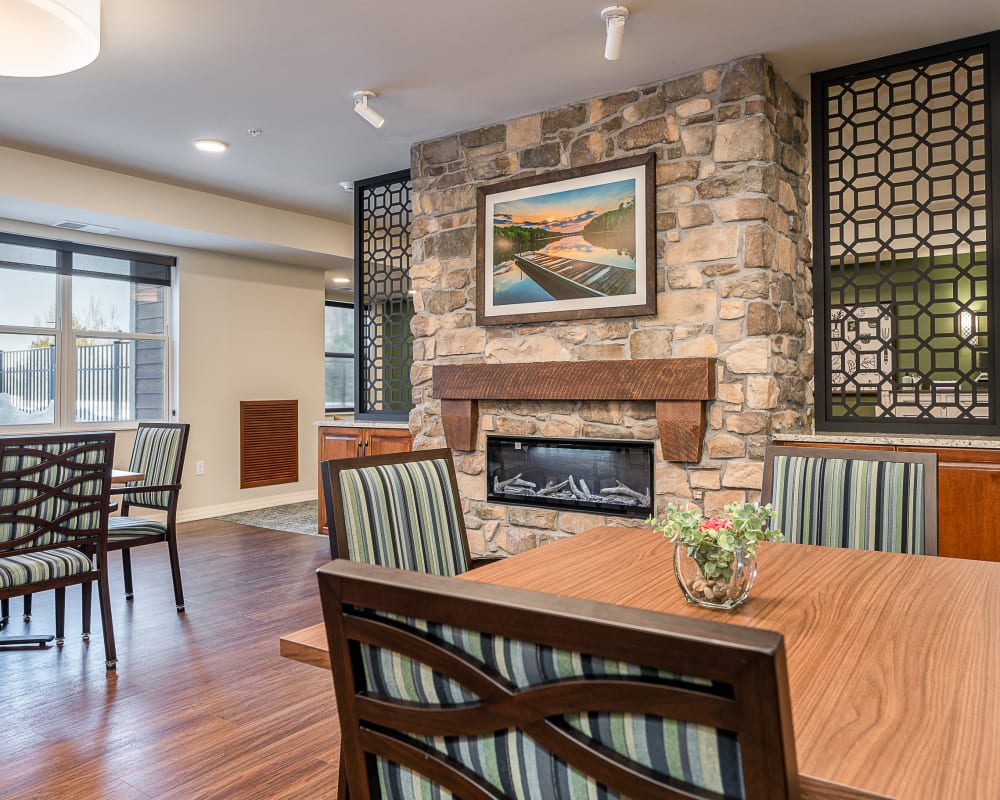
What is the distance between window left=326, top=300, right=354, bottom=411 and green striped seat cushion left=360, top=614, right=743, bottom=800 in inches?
285

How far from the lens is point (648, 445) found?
11.9 ft

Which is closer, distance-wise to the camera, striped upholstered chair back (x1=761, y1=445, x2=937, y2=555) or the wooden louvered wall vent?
striped upholstered chair back (x1=761, y1=445, x2=937, y2=555)

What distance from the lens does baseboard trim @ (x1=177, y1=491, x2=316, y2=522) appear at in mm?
6070

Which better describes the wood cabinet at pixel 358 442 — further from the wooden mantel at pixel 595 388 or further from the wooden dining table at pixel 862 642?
the wooden dining table at pixel 862 642

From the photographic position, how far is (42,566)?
2602 millimetres

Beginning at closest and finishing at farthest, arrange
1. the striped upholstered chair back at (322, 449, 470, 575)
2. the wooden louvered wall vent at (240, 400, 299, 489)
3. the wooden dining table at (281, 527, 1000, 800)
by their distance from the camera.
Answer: the wooden dining table at (281, 527, 1000, 800) → the striped upholstered chair back at (322, 449, 470, 575) → the wooden louvered wall vent at (240, 400, 299, 489)

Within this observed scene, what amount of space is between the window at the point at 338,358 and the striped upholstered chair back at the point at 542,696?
7.23m

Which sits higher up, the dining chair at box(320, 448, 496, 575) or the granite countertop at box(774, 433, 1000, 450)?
the granite countertop at box(774, 433, 1000, 450)

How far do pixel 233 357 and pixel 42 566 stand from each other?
4.00 meters

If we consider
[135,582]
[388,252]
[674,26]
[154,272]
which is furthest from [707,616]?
[154,272]

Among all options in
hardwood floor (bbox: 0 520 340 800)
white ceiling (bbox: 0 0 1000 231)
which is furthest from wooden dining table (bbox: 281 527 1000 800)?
white ceiling (bbox: 0 0 1000 231)

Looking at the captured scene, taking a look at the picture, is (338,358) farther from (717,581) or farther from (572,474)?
(717,581)

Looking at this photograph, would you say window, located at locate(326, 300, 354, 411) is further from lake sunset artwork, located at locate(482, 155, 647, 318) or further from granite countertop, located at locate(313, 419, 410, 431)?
lake sunset artwork, located at locate(482, 155, 647, 318)

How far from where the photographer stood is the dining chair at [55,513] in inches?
101
